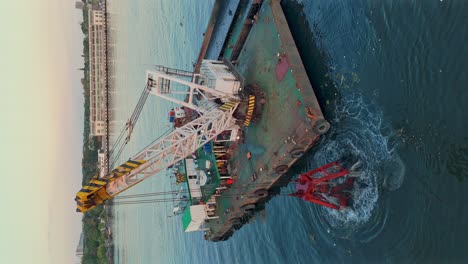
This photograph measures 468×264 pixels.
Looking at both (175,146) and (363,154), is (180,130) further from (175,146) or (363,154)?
(363,154)

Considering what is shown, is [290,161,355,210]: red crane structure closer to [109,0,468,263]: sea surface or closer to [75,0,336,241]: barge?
[109,0,468,263]: sea surface

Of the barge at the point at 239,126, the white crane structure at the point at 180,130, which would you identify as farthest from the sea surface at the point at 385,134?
the white crane structure at the point at 180,130

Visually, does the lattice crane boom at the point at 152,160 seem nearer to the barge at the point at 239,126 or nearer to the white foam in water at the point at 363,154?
the barge at the point at 239,126

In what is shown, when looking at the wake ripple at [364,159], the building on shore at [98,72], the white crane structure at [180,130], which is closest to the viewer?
the wake ripple at [364,159]

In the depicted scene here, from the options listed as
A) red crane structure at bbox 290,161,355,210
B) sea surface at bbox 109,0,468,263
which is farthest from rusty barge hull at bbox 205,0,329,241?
red crane structure at bbox 290,161,355,210

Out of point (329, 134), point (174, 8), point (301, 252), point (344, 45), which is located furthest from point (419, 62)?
point (174, 8)

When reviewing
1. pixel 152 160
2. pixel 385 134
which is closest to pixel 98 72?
pixel 152 160
